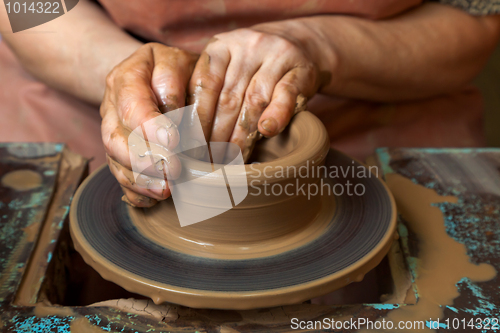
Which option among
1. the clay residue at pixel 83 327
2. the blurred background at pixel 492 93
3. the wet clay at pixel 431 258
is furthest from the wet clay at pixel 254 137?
the blurred background at pixel 492 93

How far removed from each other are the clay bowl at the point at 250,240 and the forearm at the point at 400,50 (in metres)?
0.36

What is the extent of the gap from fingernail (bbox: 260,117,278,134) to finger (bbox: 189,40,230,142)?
152mm

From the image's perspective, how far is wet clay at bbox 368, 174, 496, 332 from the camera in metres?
0.79

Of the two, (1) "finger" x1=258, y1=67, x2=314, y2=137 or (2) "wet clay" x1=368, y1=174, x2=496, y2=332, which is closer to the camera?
(2) "wet clay" x1=368, y1=174, x2=496, y2=332

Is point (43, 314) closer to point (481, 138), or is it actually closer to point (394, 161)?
point (394, 161)

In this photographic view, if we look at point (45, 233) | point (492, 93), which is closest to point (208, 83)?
point (45, 233)

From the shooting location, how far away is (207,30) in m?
1.31

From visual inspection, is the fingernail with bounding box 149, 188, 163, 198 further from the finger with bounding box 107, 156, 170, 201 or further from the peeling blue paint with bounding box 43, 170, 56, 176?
the peeling blue paint with bounding box 43, 170, 56, 176

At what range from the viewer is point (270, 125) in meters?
0.92

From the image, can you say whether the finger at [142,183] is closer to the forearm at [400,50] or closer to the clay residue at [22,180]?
the clay residue at [22,180]

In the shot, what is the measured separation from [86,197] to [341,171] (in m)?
0.65

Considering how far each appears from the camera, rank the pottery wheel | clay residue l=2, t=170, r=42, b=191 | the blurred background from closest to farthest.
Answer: the pottery wheel < clay residue l=2, t=170, r=42, b=191 < the blurred background

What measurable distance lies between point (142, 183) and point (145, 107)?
153 mm

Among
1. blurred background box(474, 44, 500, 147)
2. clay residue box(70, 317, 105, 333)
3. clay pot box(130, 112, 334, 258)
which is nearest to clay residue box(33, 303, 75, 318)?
clay residue box(70, 317, 105, 333)
